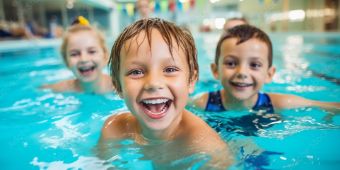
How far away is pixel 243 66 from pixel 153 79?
1.22 metres

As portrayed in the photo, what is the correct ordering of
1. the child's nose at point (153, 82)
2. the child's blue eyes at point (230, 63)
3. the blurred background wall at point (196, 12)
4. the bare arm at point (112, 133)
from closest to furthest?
1. the child's nose at point (153, 82)
2. the bare arm at point (112, 133)
3. the child's blue eyes at point (230, 63)
4. the blurred background wall at point (196, 12)

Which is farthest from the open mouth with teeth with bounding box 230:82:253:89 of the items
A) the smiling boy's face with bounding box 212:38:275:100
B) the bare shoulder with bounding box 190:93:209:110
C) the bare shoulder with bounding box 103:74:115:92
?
the bare shoulder with bounding box 103:74:115:92

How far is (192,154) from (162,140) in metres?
0.21

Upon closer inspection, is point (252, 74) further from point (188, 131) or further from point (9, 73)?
point (9, 73)

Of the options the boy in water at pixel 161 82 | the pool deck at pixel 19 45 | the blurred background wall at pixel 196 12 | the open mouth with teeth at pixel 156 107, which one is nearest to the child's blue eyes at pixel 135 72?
the boy in water at pixel 161 82

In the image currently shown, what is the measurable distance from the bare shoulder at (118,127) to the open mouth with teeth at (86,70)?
159 cm

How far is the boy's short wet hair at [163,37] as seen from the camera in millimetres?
1553

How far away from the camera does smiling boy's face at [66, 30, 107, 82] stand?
3.45 m

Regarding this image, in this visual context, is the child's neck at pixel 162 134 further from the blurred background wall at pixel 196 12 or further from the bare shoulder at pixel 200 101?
the blurred background wall at pixel 196 12

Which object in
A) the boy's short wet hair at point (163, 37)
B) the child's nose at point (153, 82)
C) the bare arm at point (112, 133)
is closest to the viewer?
the child's nose at point (153, 82)

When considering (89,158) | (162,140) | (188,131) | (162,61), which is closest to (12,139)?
(89,158)

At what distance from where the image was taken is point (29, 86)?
4.68m

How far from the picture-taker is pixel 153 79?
1449 millimetres

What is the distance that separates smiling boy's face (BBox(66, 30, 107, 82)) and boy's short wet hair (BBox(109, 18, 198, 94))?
5.95 ft
